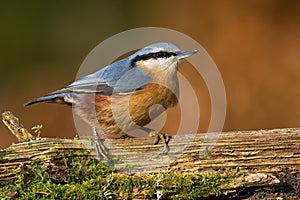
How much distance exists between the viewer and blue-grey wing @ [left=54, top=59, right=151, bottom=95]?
3344 mm

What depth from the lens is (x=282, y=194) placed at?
254 cm

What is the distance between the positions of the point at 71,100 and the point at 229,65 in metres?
1.70

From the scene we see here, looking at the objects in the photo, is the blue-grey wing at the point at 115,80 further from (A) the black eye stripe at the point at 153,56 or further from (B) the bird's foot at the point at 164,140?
(B) the bird's foot at the point at 164,140

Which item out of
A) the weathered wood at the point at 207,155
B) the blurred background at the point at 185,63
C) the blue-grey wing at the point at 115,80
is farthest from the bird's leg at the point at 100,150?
the blurred background at the point at 185,63

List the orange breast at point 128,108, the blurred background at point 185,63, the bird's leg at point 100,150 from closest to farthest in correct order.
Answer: the bird's leg at point 100,150 < the orange breast at point 128,108 < the blurred background at point 185,63

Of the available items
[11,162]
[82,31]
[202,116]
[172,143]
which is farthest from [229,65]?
[11,162]

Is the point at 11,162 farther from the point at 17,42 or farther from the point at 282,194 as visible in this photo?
the point at 17,42

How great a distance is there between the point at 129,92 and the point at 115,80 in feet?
0.59

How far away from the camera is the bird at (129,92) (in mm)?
3221

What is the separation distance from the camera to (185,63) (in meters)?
4.99

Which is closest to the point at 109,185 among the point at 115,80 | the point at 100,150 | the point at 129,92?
the point at 100,150

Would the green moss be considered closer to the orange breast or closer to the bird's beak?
the orange breast

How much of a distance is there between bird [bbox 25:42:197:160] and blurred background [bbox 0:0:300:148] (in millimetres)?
964

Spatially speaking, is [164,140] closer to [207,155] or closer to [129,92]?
[207,155]
